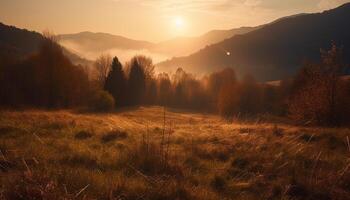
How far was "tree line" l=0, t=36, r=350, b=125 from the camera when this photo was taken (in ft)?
102

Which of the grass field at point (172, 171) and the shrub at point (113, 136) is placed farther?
the shrub at point (113, 136)

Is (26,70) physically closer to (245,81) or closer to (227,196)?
(245,81)

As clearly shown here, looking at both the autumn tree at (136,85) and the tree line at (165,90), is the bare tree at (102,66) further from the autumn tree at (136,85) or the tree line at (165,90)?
the autumn tree at (136,85)

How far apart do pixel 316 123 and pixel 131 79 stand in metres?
58.0

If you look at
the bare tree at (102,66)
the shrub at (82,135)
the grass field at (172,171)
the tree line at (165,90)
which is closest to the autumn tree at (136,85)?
the tree line at (165,90)

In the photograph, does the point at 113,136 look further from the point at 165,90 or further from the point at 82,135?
the point at 165,90

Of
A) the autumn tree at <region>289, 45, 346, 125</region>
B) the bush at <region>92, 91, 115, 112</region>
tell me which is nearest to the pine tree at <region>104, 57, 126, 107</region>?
the bush at <region>92, 91, 115, 112</region>

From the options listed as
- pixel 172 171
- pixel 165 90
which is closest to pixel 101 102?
pixel 165 90

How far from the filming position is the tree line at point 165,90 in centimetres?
3114

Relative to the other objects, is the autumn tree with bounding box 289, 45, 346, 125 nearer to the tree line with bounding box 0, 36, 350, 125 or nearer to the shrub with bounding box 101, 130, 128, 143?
the tree line with bounding box 0, 36, 350, 125

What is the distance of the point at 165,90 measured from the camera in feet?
341

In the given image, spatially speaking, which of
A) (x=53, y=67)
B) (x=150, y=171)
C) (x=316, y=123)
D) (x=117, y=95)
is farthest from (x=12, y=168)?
(x=117, y=95)

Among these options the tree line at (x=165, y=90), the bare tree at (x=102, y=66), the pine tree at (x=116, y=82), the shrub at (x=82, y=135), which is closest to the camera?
the shrub at (x=82, y=135)

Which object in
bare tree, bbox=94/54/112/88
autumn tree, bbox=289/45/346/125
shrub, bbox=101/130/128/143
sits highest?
bare tree, bbox=94/54/112/88
